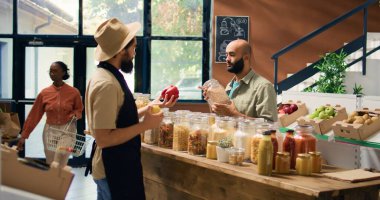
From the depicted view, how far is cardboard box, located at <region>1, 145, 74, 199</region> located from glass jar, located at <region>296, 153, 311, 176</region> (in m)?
1.35

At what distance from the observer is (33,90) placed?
8578mm

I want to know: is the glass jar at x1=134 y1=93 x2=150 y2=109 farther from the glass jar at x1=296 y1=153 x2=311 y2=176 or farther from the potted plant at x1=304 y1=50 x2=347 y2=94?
the potted plant at x1=304 y1=50 x2=347 y2=94

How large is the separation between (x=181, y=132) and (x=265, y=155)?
2.80ft

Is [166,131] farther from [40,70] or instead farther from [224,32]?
[40,70]

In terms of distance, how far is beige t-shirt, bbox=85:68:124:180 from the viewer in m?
2.86

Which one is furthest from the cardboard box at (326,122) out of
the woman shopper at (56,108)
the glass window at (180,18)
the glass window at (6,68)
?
the glass window at (6,68)

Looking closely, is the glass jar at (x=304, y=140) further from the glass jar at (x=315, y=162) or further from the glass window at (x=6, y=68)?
the glass window at (x=6, y=68)

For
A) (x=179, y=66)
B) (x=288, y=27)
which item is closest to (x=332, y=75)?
(x=288, y=27)

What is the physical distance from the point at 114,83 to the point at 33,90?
6.02m

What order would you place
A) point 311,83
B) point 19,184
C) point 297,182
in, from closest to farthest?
1. point 19,184
2. point 297,182
3. point 311,83

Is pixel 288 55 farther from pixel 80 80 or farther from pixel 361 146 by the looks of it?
pixel 361 146

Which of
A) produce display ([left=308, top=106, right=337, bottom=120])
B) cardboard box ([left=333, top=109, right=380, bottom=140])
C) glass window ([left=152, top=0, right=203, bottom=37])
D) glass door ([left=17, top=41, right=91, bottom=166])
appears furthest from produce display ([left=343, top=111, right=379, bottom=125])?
glass door ([left=17, top=41, right=91, bottom=166])

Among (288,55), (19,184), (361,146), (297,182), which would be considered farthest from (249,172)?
(288,55)

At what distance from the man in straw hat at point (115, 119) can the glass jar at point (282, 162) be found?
0.70 m
